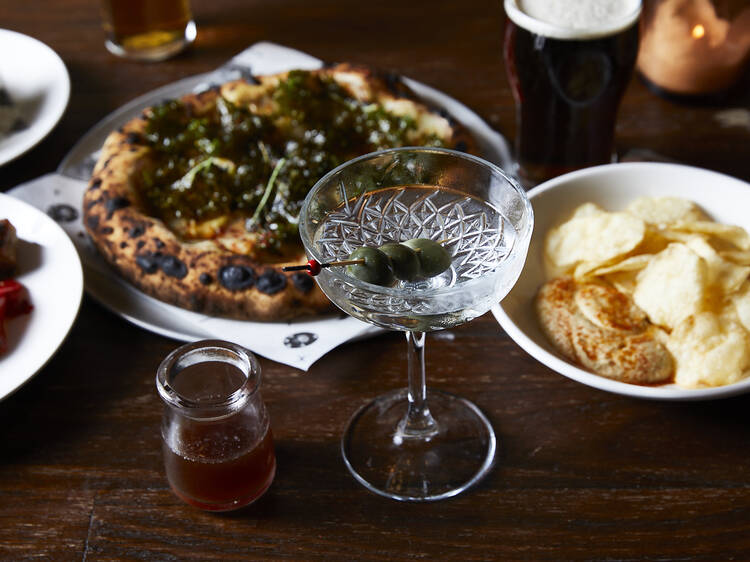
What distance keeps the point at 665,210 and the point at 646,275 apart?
0.18 m

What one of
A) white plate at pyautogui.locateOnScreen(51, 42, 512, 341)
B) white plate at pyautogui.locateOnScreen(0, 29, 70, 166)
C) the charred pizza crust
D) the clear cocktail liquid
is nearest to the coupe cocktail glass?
the clear cocktail liquid

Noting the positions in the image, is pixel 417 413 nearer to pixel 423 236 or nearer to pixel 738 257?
pixel 423 236

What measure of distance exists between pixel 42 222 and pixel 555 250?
863 mm

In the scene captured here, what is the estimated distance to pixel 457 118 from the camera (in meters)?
1.90

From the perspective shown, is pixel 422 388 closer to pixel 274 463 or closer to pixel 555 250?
pixel 274 463

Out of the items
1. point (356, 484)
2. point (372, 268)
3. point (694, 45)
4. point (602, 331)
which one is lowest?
point (356, 484)

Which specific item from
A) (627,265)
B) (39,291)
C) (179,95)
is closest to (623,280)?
(627,265)

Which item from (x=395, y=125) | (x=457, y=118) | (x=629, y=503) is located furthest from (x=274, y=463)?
(x=457, y=118)

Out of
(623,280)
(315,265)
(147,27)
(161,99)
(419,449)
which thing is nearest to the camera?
(315,265)

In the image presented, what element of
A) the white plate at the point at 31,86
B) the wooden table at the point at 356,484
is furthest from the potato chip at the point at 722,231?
the white plate at the point at 31,86

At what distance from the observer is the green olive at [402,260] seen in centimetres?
106

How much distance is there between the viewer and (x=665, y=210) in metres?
1.49

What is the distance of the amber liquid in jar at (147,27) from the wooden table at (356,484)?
2.77 feet

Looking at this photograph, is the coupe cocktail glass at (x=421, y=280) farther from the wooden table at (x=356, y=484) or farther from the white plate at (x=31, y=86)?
the white plate at (x=31, y=86)
